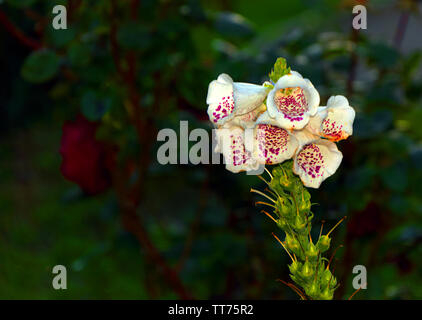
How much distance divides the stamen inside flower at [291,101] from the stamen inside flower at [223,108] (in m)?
0.04

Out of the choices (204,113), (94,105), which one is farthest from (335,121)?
(204,113)

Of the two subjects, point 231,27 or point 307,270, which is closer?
point 307,270

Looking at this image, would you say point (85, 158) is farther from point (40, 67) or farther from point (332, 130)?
point (332, 130)

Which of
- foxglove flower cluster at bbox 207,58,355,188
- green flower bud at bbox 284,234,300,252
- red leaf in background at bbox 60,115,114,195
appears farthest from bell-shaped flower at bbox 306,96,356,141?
red leaf in background at bbox 60,115,114,195

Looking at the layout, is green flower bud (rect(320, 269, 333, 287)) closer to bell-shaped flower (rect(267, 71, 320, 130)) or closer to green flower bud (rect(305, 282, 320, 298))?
green flower bud (rect(305, 282, 320, 298))

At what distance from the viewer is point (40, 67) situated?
100 centimetres

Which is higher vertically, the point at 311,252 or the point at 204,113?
the point at 204,113

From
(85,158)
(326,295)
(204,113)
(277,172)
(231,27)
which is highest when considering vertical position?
(231,27)

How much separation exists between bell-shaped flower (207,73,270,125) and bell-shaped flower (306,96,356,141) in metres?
0.05

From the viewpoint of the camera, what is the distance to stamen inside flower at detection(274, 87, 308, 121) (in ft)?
1.56

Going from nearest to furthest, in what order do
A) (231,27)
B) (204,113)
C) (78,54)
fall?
1. (78,54)
2. (231,27)
3. (204,113)

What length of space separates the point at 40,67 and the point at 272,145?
672 millimetres
